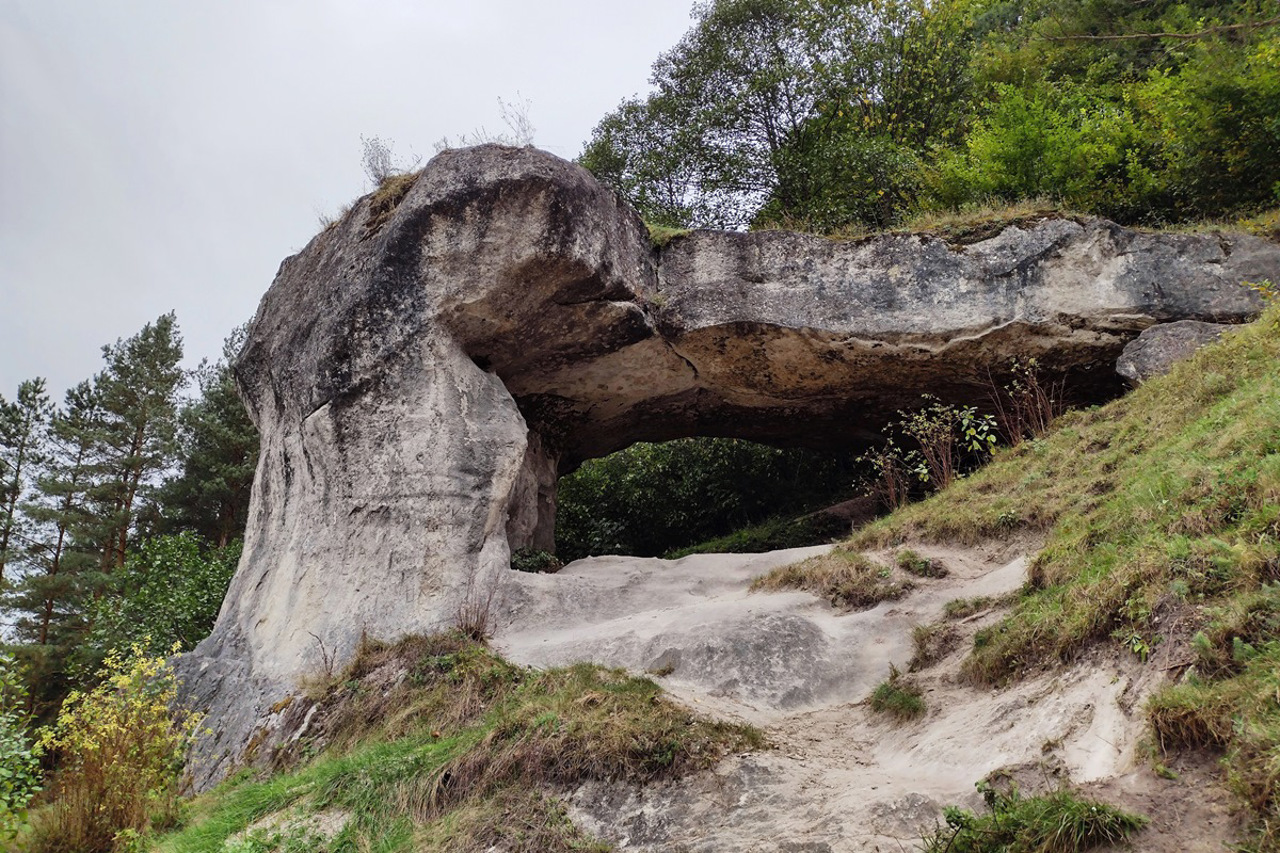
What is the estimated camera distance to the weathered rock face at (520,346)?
9.05 meters

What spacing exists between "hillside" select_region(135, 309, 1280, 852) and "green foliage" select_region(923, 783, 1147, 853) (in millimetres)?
63

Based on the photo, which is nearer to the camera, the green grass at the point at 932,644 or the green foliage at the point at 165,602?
the green grass at the point at 932,644

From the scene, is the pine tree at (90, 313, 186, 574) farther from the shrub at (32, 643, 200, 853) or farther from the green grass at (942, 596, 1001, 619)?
the green grass at (942, 596, 1001, 619)

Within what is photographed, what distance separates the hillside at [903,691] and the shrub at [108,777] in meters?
0.41

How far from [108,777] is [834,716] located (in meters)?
4.95

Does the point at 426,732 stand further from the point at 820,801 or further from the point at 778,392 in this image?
the point at 778,392

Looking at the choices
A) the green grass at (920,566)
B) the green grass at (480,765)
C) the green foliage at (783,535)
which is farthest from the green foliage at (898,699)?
the green foliage at (783,535)

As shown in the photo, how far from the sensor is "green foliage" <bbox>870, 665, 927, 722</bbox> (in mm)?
5797

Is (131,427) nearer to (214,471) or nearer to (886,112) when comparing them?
(214,471)

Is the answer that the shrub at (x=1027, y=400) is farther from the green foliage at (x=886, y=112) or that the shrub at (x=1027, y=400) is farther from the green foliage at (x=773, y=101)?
the green foliage at (x=773, y=101)

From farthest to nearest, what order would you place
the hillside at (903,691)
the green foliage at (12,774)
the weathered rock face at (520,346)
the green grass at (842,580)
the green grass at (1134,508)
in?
the weathered rock face at (520,346) → the green grass at (842,580) → the green foliage at (12,774) → the green grass at (1134,508) → the hillside at (903,691)

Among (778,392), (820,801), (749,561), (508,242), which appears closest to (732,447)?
(778,392)

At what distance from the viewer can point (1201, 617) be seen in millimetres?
4285

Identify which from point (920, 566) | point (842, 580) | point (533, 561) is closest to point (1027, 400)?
point (920, 566)
